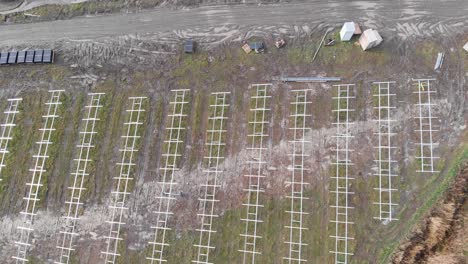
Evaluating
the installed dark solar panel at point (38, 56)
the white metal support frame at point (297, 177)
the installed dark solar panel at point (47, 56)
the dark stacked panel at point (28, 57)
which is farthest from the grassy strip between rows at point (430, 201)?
the installed dark solar panel at point (38, 56)

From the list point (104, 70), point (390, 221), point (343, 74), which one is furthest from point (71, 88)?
point (390, 221)

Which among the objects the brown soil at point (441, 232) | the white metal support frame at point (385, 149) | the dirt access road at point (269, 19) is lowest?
the brown soil at point (441, 232)

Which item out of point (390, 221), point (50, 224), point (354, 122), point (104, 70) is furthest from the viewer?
point (104, 70)

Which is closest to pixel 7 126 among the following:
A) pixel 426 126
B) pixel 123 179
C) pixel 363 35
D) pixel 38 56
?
pixel 38 56

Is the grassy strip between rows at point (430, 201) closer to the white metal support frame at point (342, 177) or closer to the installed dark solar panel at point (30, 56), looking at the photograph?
the white metal support frame at point (342, 177)

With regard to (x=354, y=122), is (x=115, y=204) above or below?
below

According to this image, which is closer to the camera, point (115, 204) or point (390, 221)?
point (390, 221)

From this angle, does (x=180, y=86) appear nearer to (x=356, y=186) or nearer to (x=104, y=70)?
(x=104, y=70)

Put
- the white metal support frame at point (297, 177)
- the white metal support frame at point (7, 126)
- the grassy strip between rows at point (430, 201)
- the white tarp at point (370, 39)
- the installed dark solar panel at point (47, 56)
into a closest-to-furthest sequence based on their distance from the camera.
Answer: the grassy strip between rows at point (430, 201)
the white metal support frame at point (297, 177)
the white tarp at point (370, 39)
the white metal support frame at point (7, 126)
the installed dark solar panel at point (47, 56)
